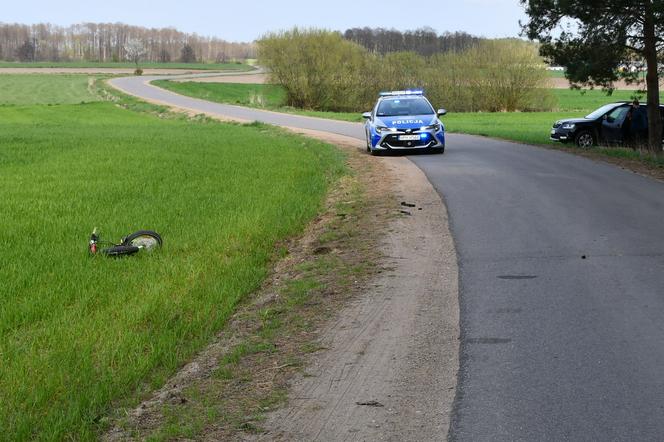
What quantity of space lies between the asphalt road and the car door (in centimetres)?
1153

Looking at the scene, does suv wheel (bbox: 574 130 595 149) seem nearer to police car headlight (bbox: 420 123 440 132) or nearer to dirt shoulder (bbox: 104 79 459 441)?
police car headlight (bbox: 420 123 440 132)

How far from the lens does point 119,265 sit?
892 cm

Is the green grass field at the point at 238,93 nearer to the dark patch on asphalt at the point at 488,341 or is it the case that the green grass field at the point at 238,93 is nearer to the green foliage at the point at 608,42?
the green foliage at the point at 608,42

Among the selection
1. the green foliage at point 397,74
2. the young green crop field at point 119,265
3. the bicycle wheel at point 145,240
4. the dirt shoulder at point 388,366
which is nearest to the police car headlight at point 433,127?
the young green crop field at point 119,265

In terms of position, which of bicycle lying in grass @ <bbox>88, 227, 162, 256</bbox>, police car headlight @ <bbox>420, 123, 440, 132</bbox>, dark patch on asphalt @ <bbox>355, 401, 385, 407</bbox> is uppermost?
police car headlight @ <bbox>420, 123, 440, 132</bbox>

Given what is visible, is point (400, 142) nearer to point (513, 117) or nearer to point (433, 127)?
point (433, 127)

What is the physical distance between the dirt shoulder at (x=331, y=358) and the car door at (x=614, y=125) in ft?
57.3

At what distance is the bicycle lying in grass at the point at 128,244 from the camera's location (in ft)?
30.4

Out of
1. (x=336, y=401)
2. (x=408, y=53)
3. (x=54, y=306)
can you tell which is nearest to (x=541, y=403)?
(x=336, y=401)

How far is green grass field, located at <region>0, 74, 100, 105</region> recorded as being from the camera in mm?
67000

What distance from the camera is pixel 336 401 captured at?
5102mm

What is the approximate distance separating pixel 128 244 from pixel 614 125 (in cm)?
2006

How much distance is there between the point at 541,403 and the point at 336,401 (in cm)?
121

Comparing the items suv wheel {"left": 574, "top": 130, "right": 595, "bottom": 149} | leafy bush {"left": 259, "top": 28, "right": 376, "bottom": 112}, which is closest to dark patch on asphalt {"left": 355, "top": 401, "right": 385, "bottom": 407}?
suv wheel {"left": 574, "top": 130, "right": 595, "bottom": 149}
